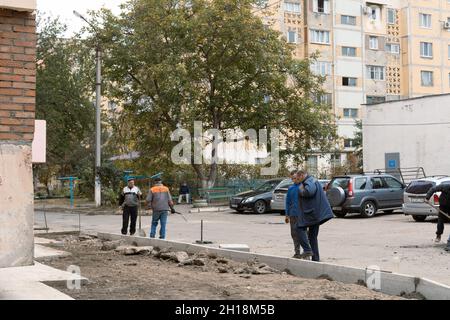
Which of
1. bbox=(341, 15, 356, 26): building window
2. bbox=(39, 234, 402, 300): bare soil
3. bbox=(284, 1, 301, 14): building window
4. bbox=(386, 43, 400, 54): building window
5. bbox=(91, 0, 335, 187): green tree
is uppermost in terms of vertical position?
bbox=(284, 1, 301, 14): building window

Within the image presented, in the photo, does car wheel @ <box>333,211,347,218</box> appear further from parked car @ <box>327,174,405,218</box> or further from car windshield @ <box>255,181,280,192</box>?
car windshield @ <box>255,181,280,192</box>

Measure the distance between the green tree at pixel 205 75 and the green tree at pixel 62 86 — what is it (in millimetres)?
3368

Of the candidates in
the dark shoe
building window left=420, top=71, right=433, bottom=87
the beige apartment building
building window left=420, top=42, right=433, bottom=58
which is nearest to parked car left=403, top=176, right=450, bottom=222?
the dark shoe

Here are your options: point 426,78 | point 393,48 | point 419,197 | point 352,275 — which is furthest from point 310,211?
point 426,78

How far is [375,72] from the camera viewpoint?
177ft

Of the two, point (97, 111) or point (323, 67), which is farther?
point (323, 67)

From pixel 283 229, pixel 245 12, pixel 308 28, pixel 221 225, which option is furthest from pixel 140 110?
pixel 308 28


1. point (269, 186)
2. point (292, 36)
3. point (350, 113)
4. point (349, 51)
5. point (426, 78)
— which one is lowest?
point (269, 186)

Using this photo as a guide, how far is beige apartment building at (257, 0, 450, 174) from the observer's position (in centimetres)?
5134

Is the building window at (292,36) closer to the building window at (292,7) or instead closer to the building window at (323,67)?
the building window at (292,7)

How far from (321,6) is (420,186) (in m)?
35.6

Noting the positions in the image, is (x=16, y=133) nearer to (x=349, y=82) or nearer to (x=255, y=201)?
(x=255, y=201)

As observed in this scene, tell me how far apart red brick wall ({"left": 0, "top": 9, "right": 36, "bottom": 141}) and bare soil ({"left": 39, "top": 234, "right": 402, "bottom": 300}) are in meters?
2.26

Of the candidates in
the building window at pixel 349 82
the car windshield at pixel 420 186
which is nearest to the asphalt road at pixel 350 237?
the car windshield at pixel 420 186
